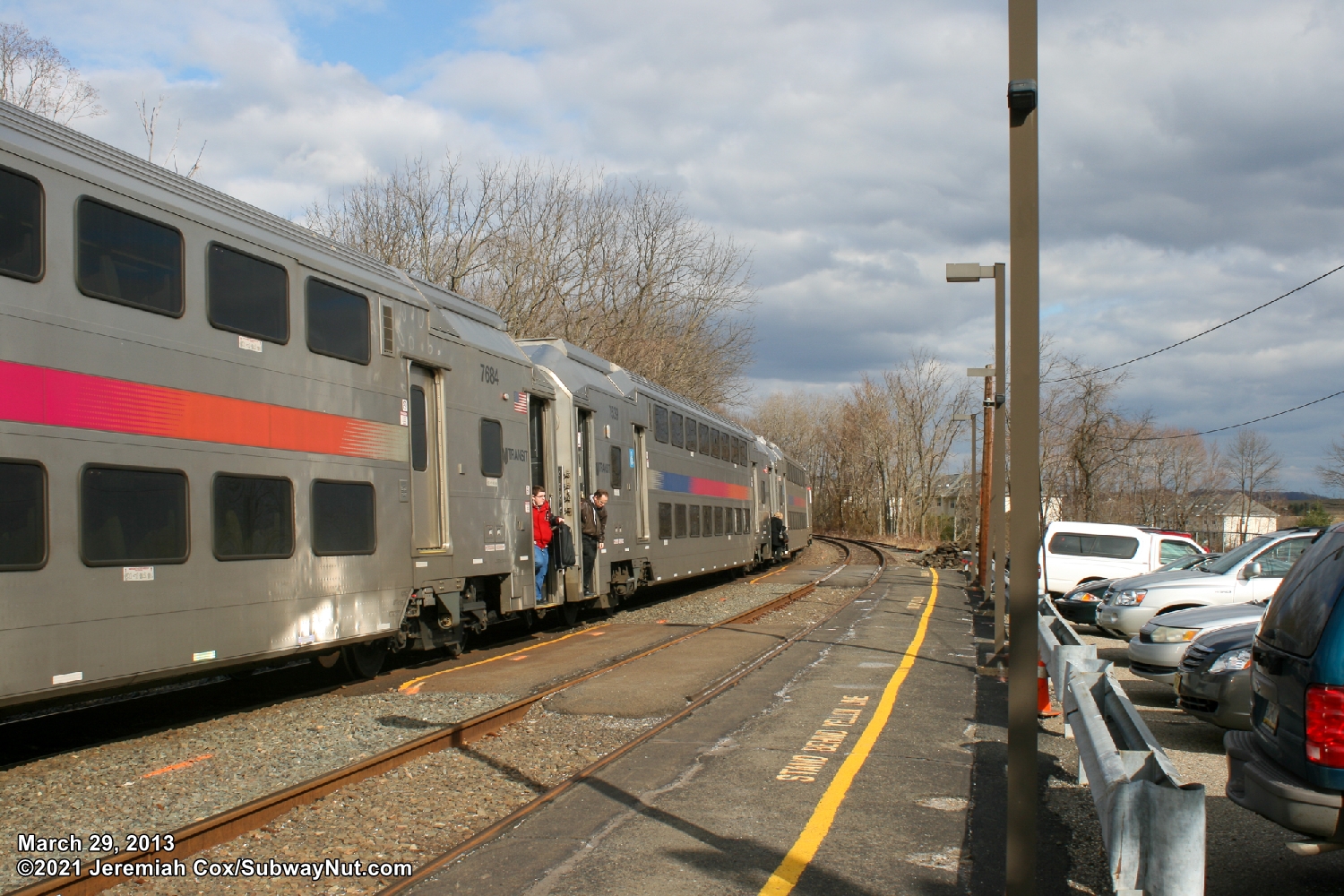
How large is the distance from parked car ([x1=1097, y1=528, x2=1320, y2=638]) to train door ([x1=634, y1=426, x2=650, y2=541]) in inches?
317

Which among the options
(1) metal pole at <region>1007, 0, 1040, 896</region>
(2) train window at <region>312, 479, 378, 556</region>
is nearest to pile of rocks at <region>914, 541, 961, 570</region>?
(2) train window at <region>312, 479, 378, 556</region>

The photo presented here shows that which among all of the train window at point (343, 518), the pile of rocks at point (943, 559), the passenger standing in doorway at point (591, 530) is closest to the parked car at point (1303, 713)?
the train window at point (343, 518)

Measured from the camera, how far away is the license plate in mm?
4719

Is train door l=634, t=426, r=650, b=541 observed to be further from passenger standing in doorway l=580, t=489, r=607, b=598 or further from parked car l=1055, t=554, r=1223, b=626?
A: parked car l=1055, t=554, r=1223, b=626

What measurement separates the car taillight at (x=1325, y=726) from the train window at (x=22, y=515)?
7229mm

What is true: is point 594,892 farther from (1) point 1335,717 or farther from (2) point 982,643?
(2) point 982,643

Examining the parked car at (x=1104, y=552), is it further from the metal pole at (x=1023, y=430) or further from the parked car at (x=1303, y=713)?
Result: the metal pole at (x=1023, y=430)

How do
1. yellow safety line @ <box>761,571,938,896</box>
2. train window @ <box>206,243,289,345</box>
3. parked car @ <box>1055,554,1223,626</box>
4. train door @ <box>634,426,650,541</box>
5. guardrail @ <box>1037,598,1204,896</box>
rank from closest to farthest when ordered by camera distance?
1. guardrail @ <box>1037,598,1204,896</box>
2. yellow safety line @ <box>761,571,938,896</box>
3. train window @ <box>206,243,289,345</box>
4. parked car @ <box>1055,554,1223,626</box>
5. train door @ <box>634,426,650,541</box>

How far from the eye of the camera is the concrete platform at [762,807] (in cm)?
512

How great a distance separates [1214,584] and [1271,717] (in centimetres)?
937

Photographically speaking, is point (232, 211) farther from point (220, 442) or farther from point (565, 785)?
point (565, 785)

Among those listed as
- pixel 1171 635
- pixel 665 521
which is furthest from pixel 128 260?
pixel 665 521

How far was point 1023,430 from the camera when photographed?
165 inches

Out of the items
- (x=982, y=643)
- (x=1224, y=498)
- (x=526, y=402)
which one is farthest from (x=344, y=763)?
(x=1224, y=498)
